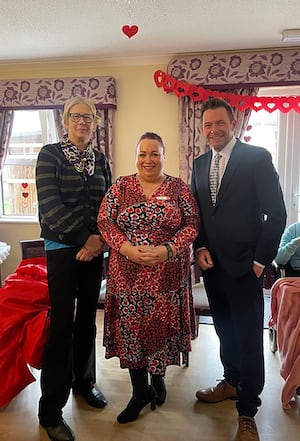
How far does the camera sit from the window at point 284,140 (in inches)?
144

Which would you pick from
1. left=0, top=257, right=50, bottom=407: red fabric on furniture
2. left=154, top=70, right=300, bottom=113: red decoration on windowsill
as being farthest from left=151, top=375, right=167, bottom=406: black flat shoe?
left=154, top=70, right=300, bottom=113: red decoration on windowsill

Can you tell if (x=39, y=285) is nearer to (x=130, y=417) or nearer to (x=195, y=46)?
(x=130, y=417)

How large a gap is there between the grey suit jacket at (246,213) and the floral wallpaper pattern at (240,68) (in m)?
1.82

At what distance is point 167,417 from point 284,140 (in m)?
2.67

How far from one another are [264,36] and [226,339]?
7.56 feet

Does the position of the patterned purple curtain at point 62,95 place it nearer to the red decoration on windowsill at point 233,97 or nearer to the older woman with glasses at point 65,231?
the red decoration on windowsill at point 233,97

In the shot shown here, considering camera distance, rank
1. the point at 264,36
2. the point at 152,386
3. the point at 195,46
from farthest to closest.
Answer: the point at 195,46 → the point at 264,36 → the point at 152,386

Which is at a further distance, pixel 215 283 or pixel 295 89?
pixel 295 89

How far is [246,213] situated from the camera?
5.71ft

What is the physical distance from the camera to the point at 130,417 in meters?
1.96

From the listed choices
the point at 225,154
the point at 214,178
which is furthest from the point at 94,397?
the point at 225,154

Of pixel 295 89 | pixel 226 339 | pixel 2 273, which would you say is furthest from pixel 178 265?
pixel 2 273

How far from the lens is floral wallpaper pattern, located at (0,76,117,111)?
3627mm

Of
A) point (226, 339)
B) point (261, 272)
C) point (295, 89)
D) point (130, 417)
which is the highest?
point (295, 89)
